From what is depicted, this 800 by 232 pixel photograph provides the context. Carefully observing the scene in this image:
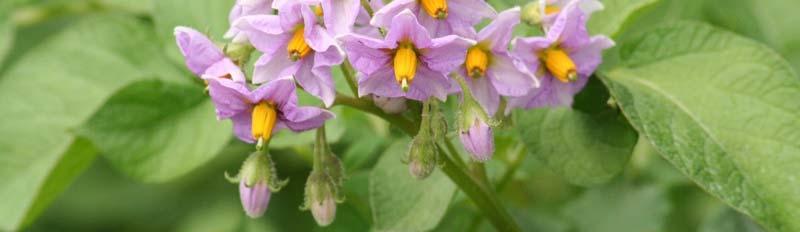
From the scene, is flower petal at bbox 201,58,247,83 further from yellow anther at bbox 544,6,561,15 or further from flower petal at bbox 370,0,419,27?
yellow anther at bbox 544,6,561,15

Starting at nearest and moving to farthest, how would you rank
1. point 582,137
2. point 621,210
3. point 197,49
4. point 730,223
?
point 197,49, point 582,137, point 730,223, point 621,210

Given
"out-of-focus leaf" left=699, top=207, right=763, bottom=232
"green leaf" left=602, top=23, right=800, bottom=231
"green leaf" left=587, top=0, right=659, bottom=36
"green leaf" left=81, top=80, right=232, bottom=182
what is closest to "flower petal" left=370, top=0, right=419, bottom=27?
"green leaf" left=602, top=23, right=800, bottom=231

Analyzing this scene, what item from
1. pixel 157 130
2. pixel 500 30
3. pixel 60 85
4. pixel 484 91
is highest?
pixel 500 30

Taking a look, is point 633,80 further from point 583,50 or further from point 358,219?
point 358,219

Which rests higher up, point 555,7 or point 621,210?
point 555,7

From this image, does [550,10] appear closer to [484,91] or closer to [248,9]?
[484,91]

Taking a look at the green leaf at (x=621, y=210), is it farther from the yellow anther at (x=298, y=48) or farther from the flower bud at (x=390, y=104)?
the yellow anther at (x=298, y=48)

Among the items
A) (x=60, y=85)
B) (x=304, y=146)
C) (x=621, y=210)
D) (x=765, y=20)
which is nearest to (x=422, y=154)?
(x=304, y=146)

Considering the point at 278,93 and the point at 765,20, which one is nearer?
the point at 278,93

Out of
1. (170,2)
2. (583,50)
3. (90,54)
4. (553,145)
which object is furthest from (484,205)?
(90,54)
